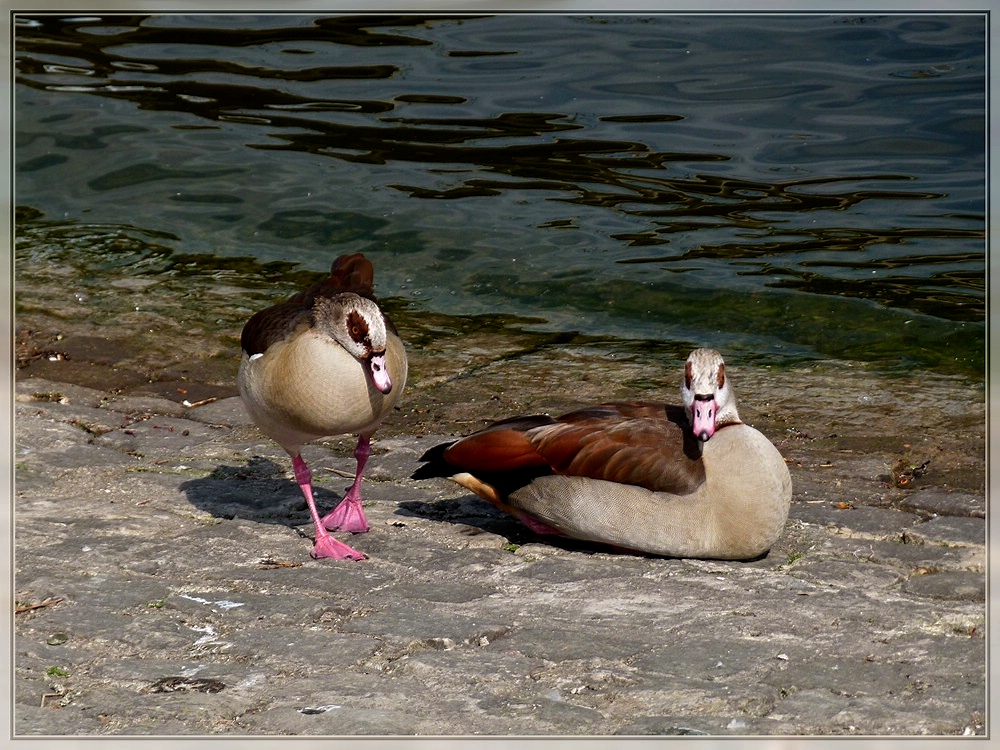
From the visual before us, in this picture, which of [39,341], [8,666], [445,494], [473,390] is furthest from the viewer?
[39,341]

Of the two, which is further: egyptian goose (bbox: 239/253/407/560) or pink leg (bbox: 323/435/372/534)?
pink leg (bbox: 323/435/372/534)

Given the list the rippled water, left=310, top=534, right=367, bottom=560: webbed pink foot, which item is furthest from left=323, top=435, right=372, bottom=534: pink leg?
the rippled water

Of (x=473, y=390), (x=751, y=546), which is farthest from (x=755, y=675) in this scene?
(x=473, y=390)

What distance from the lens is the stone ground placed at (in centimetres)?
431

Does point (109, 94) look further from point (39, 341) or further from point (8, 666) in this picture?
point (8, 666)

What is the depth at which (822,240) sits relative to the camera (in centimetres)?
1280

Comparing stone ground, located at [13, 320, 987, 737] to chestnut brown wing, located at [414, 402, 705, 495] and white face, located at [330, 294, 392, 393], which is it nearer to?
chestnut brown wing, located at [414, 402, 705, 495]

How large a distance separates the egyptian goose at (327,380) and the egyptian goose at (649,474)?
1.60 ft

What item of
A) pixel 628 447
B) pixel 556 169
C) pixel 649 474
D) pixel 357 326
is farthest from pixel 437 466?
pixel 556 169

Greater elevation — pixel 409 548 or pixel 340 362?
pixel 340 362

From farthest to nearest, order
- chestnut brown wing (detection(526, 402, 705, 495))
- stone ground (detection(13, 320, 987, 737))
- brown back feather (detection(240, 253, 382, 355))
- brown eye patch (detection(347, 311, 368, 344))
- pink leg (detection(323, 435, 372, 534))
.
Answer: brown back feather (detection(240, 253, 382, 355)), pink leg (detection(323, 435, 372, 534)), brown eye patch (detection(347, 311, 368, 344)), chestnut brown wing (detection(526, 402, 705, 495)), stone ground (detection(13, 320, 987, 737))

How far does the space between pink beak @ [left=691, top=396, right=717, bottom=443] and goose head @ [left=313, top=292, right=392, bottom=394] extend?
143 cm

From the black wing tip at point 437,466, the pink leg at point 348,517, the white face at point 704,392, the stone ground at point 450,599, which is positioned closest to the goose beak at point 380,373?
the black wing tip at point 437,466

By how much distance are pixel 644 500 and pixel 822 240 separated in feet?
24.6
